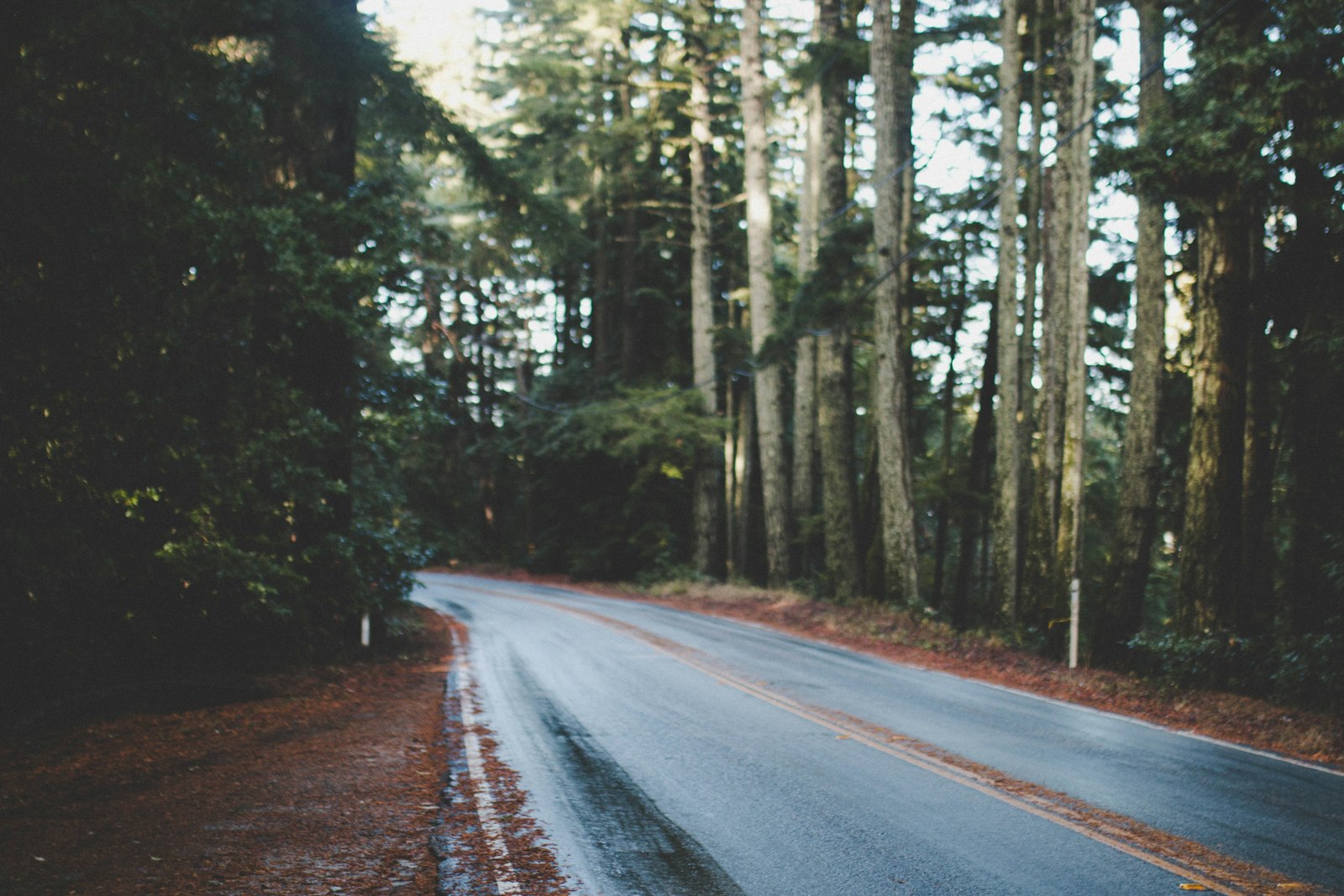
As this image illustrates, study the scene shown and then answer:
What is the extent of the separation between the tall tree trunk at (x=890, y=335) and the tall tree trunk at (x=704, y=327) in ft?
28.1

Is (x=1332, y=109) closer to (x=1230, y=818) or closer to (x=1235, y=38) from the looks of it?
(x=1235, y=38)

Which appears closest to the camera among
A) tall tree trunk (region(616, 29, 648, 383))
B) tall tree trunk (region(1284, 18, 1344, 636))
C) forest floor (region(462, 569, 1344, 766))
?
forest floor (region(462, 569, 1344, 766))

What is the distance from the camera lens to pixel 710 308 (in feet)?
90.9

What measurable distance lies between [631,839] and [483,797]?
4.33ft

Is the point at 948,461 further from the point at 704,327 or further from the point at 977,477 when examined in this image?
the point at 704,327

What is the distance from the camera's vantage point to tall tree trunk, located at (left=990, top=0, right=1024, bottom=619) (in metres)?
17.4

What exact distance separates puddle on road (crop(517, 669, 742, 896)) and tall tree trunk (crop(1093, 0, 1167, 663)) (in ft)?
30.6

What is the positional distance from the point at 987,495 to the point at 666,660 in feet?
49.9

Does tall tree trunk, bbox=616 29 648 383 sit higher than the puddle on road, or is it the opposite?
tall tree trunk, bbox=616 29 648 383

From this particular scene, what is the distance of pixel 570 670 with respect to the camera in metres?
11.4

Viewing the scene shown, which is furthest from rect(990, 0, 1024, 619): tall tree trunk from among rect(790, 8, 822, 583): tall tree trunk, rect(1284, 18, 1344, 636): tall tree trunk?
rect(790, 8, 822, 583): tall tree trunk

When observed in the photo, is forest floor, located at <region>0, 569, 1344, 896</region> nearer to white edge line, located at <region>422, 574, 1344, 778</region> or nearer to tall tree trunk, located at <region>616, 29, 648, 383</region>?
white edge line, located at <region>422, 574, 1344, 778</region>

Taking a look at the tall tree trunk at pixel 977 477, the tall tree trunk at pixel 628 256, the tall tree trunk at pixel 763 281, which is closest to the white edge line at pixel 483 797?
the tall tree trunk at pixel 763 281

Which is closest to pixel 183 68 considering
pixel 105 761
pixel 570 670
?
pixel 105 761
